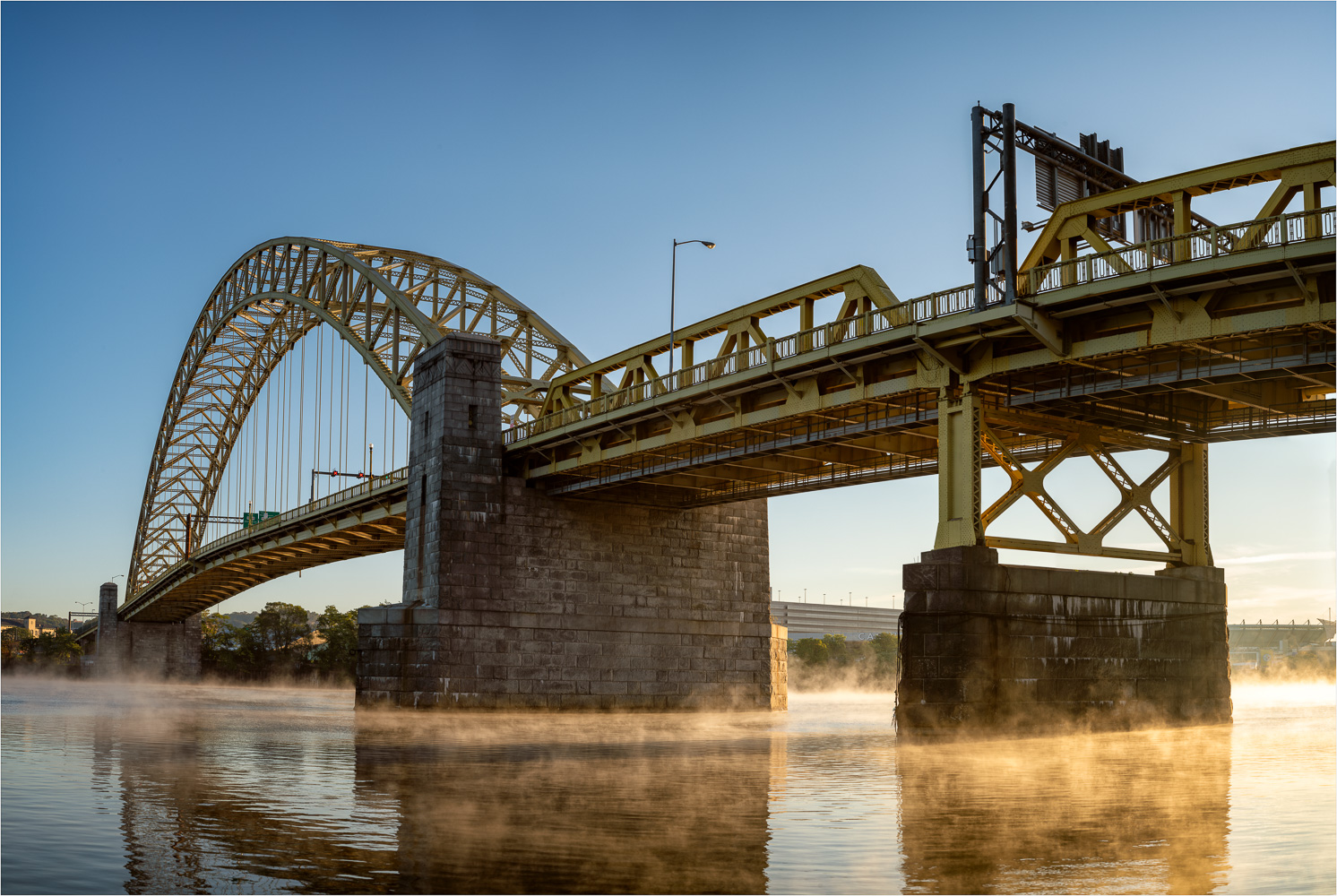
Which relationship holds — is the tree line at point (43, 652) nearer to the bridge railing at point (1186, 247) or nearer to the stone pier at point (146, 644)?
the stone pier at point (146, 644)

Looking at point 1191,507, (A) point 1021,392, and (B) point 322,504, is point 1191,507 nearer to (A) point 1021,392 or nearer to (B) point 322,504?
(A) point 1021,392

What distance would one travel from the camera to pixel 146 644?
13150 cm

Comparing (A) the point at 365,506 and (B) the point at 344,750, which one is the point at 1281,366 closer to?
(B) the point at 344,750

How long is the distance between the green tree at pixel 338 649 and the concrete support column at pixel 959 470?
10915 centimetres

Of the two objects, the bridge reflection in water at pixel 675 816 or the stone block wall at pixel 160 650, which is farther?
the stone block wall at pixel 160 650

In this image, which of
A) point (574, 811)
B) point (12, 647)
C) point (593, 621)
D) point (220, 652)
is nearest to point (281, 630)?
point (220, 652)

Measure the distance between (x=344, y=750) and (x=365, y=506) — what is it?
106 feet

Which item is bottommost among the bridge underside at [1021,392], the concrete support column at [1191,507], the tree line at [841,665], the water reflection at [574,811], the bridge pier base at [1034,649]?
the tree line at [841,665]

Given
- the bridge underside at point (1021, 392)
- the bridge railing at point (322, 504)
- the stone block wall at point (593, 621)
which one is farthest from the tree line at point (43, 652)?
the bridge underside at point (1021, 392)

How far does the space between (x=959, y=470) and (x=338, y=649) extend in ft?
400

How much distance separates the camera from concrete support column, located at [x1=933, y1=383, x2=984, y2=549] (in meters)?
28.6

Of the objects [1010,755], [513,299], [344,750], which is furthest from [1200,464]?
[513,299]

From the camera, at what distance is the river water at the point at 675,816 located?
506 inches

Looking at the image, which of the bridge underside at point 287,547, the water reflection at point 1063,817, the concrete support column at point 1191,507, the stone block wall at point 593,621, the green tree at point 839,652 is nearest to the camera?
the water reflection at point 1063,817
